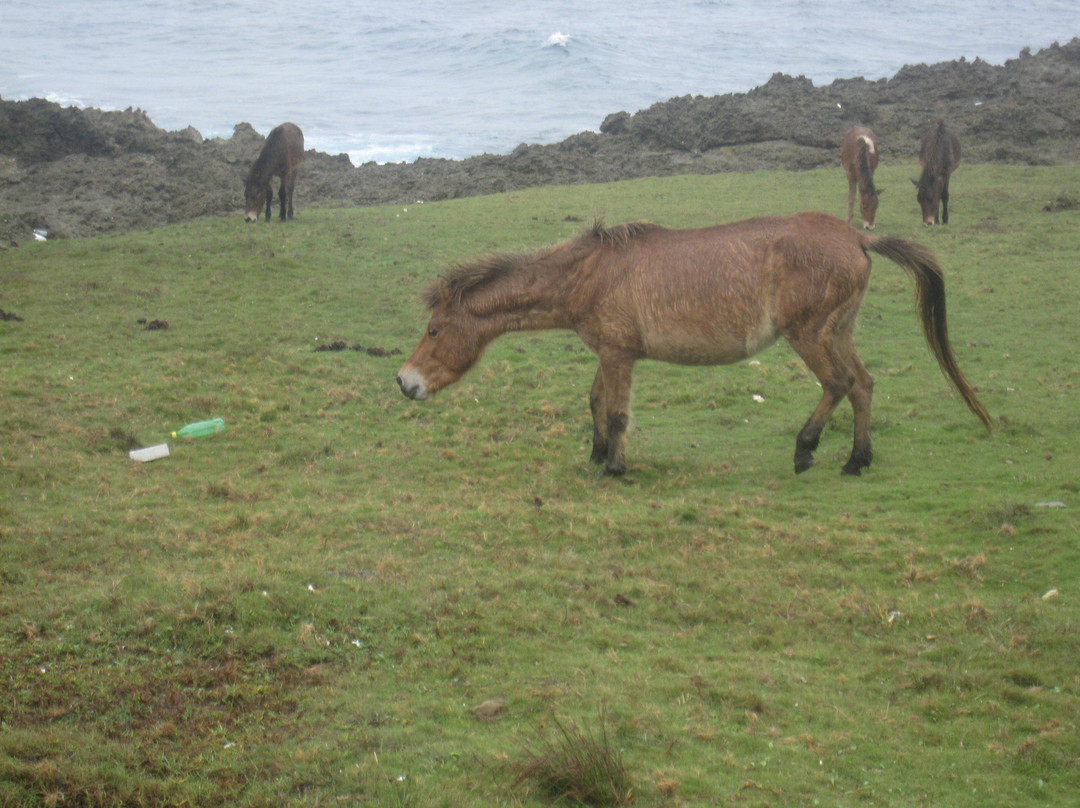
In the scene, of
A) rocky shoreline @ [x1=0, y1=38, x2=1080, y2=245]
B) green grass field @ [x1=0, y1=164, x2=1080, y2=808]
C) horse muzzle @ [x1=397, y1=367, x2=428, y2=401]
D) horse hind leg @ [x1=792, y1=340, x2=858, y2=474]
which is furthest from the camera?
rocky shoreline @ [x1=0, y1=38, x2=1080, y2=245]

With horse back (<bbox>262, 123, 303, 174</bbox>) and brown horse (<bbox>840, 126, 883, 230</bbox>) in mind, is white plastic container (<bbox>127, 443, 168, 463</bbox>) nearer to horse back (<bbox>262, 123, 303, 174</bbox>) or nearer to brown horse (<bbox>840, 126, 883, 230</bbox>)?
horse back (<bbox>262, 123, 303, 174</bbox>)

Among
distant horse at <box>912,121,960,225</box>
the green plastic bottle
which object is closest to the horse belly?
the green plastic bottle

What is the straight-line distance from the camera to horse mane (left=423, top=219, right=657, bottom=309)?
8.64m

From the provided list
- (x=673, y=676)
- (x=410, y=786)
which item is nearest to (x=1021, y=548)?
(x=673, y=676)

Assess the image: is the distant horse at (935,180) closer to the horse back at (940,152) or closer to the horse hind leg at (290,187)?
the horse back at (940,152)

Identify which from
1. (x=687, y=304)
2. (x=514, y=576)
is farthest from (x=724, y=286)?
(x=514, y=576)

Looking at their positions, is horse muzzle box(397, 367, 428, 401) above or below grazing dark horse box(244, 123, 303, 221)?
below

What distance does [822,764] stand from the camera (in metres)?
4.17

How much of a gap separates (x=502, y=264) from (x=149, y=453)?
3.55 meters

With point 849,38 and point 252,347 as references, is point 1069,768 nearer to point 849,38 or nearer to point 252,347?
point 252,347

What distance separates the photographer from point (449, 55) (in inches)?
2894

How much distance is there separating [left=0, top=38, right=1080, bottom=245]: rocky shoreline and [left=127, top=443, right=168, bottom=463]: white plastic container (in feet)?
36.2

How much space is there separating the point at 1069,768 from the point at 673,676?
1.79m

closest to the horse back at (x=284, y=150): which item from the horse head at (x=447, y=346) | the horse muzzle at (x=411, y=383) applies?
the horse head at (x=447, y=346)
